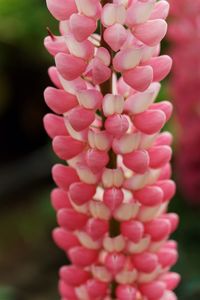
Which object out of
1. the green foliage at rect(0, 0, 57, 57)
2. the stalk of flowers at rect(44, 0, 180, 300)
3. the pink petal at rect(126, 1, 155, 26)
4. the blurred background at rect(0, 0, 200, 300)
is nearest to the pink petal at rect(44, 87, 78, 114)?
the stalk of flowers at rect(44, 0, 180, 300)

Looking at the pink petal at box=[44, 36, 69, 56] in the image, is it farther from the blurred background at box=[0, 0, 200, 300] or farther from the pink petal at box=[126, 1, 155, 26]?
the blurred background at box=[0, 0, 200, 300]

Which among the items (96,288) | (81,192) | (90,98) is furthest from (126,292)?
(90,98)

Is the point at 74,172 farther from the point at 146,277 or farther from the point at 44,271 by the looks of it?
the point at 44,271

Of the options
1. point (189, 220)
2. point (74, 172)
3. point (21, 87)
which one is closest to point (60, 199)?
point (74, 172)

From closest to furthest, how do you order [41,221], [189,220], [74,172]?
[74,172] < [189,220] < [41,221]

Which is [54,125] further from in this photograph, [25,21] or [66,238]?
[25,21]

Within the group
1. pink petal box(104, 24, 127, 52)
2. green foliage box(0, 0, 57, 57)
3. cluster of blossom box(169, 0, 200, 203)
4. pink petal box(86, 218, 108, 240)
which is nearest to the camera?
pink petal box(104, 24, 127, 52)

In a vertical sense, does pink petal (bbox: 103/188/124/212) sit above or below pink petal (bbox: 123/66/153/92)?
below
